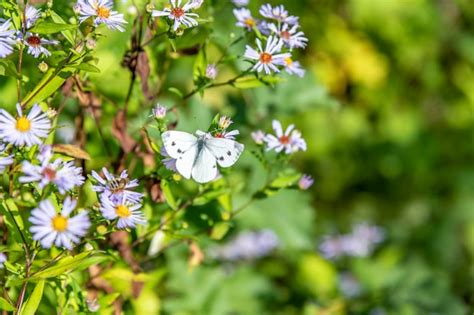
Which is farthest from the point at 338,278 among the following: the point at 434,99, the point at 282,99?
the point at 434,99

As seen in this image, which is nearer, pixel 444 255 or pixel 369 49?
pixel 444 255

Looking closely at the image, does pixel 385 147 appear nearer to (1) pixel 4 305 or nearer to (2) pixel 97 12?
(2) pixel 97 12

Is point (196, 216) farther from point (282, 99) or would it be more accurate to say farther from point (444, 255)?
point (444, 255)

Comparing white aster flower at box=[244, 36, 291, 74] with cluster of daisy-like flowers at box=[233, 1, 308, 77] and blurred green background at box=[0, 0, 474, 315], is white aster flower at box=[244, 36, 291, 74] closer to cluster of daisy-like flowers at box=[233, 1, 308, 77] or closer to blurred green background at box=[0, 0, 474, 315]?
cluster of daisy-like flowers at box=[233, 1, 308, 77]

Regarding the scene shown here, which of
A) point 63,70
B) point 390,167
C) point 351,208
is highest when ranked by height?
point 390,167

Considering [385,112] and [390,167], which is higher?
[385,112]

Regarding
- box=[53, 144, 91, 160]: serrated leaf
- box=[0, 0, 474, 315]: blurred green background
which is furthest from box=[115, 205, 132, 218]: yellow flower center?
box=[0, 0, 474, 315]: blurred green background

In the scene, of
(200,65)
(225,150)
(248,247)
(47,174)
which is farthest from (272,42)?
(248,247)

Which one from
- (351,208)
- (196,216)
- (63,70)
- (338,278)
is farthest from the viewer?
(351,208)
